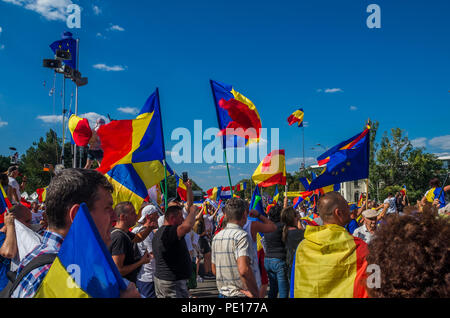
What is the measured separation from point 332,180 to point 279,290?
2.67 metres

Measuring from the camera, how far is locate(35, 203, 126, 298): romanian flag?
4.58 ft

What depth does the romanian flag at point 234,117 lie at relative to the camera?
6.22 meters

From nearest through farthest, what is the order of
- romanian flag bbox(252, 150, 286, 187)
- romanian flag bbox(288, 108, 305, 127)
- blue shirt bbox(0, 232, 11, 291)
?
1. blue shirt bbox(0, 232, 11, 291)
2. romanian flag bbox(252, 150, 286, 187)
3. romanian flag bbox(288, 108, 305, 127)

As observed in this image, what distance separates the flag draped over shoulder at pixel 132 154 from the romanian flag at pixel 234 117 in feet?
3.73

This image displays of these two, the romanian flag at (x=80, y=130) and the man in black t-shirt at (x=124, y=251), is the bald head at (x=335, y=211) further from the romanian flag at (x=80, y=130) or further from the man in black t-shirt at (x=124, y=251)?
the romanian flag at (x=80, y=130)

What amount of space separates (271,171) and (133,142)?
332 centimetres

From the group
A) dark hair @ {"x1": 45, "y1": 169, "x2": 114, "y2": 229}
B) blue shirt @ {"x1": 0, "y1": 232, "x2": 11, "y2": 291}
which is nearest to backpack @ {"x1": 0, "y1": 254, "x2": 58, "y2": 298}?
dark hair @ {"x1": 45, "y1": 169, "x2": 114, "y2": 229}

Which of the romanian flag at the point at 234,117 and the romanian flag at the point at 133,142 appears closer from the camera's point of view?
the romanian flag at the point at 133,142

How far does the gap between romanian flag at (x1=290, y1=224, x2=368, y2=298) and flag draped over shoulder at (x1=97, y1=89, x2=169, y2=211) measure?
3668 millimetres

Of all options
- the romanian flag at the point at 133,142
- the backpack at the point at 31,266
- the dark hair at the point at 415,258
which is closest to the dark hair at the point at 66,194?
the backpack at the point at 31,266

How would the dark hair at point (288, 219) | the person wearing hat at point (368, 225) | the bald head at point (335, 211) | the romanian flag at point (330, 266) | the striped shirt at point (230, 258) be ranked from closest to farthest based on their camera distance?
1. the romanian flag at point (330, 266)
2. the bald head at point (335, 211)
3. the striped shirt at point (230, 258)
4. the person wearing hat at point (368, 225)
5. the dark hair at point (288, 219)

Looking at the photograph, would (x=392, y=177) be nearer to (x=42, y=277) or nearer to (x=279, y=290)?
(x=279, y=290)

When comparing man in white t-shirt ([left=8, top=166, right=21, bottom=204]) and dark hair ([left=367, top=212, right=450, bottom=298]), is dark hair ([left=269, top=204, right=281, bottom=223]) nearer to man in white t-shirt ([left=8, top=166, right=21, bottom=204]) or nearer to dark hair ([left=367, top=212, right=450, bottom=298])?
dark hair ([left=367, top=212, right=450, bottom=298])

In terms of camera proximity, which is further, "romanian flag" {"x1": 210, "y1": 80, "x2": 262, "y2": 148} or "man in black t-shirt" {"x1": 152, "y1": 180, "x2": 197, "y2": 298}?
"romanian flag" {"x1": 210, "y1": 80, "x2": 262, "y2": 148}
